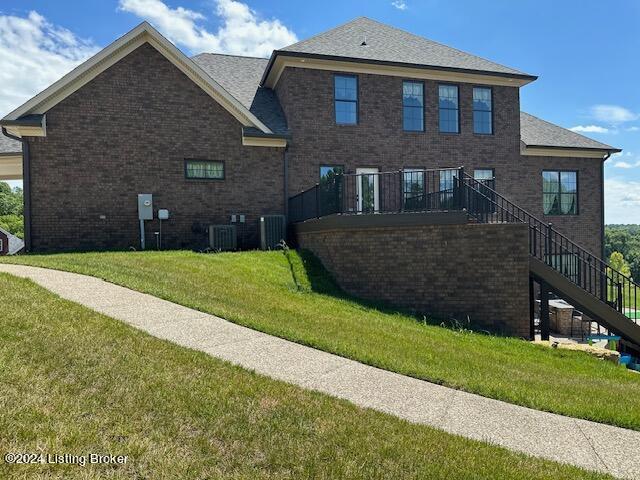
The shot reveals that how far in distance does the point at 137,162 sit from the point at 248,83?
6.85m

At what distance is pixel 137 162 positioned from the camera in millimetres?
14281

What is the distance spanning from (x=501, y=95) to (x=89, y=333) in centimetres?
1831

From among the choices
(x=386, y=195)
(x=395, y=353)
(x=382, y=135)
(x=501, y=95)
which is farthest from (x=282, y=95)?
(x=395, y=353)

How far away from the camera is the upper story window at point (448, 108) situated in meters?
17.7

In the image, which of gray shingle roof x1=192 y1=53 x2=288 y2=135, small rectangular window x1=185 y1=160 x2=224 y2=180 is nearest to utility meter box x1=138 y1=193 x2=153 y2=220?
small rectangular window x1=185 y1=160 x2=224 y2=180

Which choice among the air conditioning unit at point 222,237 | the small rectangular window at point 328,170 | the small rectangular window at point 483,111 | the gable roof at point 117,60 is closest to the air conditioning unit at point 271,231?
the air conditioning unit at point 222,237

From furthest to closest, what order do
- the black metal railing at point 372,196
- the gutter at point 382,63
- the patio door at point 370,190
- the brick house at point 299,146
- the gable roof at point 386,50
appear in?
1. the gable roof at point 386,50
2. the gutter at point 382,63
3. the patio door at point 370,190
4. the brick house at point 299,146
5. the black metal railing at point 372,196

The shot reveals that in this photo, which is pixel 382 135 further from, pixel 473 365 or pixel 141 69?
pixel 473 365

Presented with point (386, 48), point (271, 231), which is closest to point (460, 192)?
point (271, 231)

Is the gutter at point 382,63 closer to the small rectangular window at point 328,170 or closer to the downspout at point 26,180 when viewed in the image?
the small rectangular window at point 328,170

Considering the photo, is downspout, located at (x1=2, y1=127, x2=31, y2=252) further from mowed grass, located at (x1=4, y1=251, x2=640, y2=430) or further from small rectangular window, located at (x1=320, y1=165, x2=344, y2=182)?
small rectangular window, located at (x1=320, y1=165, x2=344, y2=182)

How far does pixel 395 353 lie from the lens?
6.43 m

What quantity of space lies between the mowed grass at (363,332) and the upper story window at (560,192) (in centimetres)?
1189

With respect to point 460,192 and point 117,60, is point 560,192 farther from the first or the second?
point 117,60
